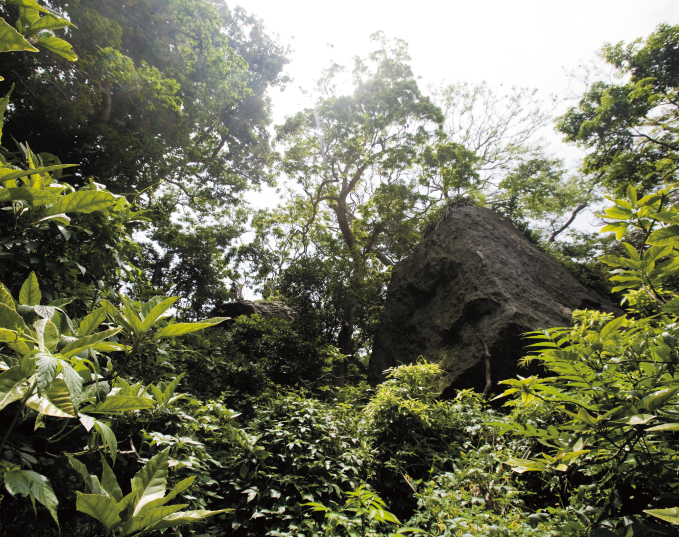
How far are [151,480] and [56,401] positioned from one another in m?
0.45

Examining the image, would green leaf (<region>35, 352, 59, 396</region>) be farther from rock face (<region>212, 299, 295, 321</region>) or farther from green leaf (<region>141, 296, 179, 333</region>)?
rock face (<region>212, 299, 295, 321</region>)

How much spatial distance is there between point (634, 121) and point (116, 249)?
12.4m

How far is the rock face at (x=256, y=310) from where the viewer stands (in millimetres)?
8391

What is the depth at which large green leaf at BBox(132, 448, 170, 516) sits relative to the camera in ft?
3.25

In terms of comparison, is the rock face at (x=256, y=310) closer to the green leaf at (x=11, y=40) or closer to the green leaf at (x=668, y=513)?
the green leaf at (x=11, y=40)

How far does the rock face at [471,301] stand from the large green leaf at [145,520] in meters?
3.89

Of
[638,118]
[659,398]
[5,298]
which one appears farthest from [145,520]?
[638,118]

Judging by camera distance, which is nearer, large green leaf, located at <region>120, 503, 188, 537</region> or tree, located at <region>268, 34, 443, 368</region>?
large green leaf, located at <region>120, 503, 188, 537</region>

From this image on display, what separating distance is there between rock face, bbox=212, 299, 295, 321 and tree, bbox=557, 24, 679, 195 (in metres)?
10.0

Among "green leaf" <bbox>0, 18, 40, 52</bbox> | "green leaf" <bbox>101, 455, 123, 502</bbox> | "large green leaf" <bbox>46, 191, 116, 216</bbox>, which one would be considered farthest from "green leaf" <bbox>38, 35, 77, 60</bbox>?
"green leaf" <bbox>101, 455, 123, 502</bbox>

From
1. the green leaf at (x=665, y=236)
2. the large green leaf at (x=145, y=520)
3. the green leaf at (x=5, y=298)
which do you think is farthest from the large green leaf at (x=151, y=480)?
the green leaf at (x=665, y=236)

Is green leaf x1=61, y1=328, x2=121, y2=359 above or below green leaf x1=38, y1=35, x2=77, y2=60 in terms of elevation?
below

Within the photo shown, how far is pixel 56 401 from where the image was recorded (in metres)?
0.82

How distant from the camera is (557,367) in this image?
3.65 ft
